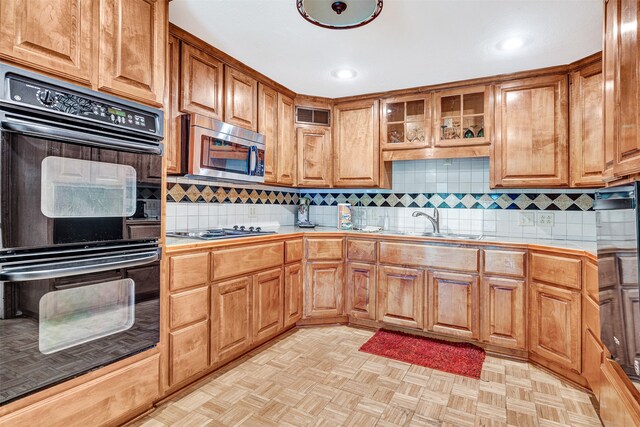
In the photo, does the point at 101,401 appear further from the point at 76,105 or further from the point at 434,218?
the point at 434,218

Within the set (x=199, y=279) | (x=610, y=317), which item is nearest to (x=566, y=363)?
(x=610, y=317)

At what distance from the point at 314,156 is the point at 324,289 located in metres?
1.34

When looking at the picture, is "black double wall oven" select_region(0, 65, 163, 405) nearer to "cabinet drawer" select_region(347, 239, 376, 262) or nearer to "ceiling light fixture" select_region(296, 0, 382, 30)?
"ceiling light fixture" select_region(296, 0, 382, 30)

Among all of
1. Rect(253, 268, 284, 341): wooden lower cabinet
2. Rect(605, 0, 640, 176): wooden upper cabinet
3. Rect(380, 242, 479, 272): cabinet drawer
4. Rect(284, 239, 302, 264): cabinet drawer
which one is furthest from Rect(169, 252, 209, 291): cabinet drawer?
Rect(605, 0, 640, 176): wooden upper cabinet

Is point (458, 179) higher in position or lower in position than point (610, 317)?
higher

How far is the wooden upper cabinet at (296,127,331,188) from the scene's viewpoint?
3.52 m

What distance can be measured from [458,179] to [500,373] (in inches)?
68.0

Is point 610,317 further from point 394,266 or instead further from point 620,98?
point 394,266

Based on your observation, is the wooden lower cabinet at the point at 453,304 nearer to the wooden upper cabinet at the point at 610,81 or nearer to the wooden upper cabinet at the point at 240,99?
the wooden upper cabinet at the point at 610,81

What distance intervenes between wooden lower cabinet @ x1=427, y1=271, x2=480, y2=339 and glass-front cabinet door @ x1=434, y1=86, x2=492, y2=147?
1.18m

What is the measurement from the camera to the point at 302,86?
3248mm

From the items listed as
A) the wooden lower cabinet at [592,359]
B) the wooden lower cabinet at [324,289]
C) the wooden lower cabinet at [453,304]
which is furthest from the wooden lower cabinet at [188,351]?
the wooden lower cabinet at [592,359]

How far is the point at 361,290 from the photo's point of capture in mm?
3195

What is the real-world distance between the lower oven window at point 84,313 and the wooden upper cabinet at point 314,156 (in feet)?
6.95
